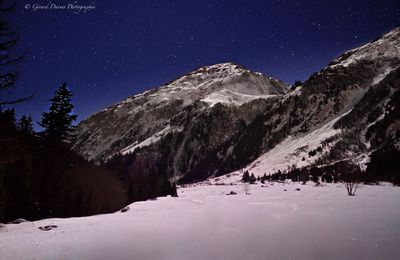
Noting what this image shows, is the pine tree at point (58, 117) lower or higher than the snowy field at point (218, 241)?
higher

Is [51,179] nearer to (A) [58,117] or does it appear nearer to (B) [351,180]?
(A) [58,117]

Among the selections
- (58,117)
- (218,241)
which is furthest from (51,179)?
(218,241)

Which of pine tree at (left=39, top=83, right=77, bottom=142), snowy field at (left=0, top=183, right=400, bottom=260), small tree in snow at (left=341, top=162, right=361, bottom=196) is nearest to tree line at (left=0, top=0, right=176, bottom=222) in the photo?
pine tree at (left=39, top=83, right=77, bottom=142)

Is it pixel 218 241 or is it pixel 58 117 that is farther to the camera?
pixel 58 117

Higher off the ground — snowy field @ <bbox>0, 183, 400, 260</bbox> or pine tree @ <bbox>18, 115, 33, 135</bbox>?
pine tree @ <bbox>18, 115, 33, 135</bbox>

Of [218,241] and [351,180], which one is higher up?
[351,180]

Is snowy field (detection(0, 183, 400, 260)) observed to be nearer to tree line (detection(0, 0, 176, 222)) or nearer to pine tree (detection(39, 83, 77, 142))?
tree line (detection(0, 0, 176, 222))

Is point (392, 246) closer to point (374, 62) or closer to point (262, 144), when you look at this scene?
point (262, 144)

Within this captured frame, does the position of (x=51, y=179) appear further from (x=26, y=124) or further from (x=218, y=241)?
(x=218, y=241)

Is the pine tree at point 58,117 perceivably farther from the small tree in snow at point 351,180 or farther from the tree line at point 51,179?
the small tree in snow at point 351,180

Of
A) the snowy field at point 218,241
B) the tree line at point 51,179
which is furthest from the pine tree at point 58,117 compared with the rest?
the snowy field at point 218,241

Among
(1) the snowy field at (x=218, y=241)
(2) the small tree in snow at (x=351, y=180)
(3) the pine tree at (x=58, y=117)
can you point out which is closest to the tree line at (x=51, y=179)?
(3) the pine tree at (x=58, y=117)

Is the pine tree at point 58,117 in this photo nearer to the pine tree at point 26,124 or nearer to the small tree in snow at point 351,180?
the pine tree at point 26,124

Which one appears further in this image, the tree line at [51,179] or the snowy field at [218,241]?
the tree line at [51,179]
